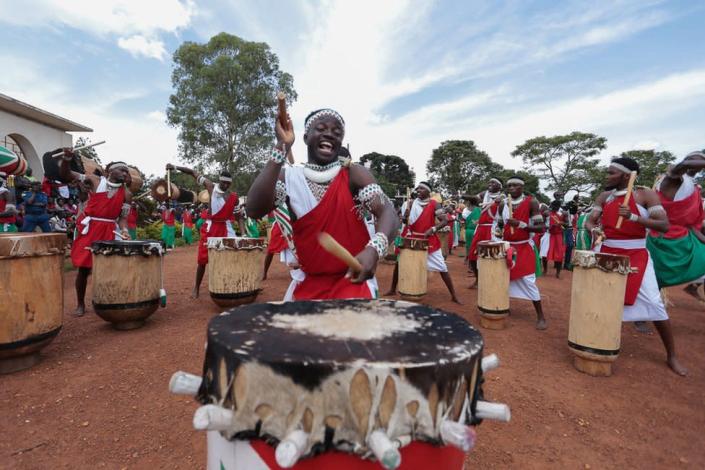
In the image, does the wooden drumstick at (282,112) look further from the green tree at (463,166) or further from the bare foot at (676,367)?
the green tree at (463,166)

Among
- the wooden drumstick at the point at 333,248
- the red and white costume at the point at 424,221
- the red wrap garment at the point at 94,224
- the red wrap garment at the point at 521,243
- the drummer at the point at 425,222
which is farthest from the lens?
the red and white costume at the point at 424,221

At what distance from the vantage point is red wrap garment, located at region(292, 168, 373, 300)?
2.14m

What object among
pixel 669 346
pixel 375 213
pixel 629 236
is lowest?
pixel 669 346

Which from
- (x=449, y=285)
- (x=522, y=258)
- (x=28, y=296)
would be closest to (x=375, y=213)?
(x=28, y=296)

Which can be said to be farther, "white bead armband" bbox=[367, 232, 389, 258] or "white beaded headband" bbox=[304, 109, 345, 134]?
"white beaded headband" bbox=[304, 109, 345, 134]

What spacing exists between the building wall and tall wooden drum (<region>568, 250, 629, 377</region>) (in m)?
21.1

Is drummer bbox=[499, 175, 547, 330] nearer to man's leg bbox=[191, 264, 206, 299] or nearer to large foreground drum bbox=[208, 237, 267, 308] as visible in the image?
large foreground drum bbox=[208, 237, 267, 308]

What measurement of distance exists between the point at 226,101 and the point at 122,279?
24.6 m

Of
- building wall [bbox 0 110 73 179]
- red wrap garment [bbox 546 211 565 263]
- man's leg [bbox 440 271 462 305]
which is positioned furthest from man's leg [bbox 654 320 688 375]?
building wall [bbox 0 110 73 179]

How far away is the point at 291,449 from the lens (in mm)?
890

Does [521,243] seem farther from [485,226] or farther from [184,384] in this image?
[184,384]

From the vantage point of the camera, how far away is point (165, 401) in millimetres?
3131

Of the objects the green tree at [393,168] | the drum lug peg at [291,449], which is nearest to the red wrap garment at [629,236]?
the drum lug peg at [291,449]

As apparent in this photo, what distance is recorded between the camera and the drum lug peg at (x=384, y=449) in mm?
862
